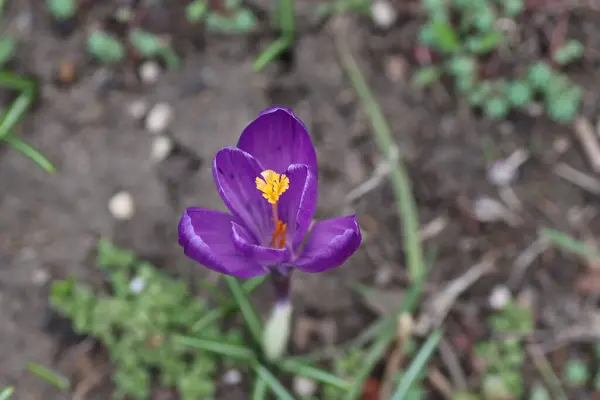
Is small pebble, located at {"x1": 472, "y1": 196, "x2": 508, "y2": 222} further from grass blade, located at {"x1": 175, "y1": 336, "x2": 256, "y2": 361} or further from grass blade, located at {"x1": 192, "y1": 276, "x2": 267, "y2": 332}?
grass blade, located at {"x1": 175, "y1": 336, "x2": 256, "y2": 361}

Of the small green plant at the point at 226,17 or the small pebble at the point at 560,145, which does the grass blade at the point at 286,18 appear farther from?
the small pebble at the point at 560,145

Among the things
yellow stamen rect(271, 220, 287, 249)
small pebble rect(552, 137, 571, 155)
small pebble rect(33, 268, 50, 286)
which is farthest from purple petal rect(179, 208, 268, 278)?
small pebble rect(552, 137, 571, 155)

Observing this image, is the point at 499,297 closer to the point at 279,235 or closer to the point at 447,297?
the point at 447,297

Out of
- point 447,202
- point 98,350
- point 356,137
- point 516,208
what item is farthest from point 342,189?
point 98,350

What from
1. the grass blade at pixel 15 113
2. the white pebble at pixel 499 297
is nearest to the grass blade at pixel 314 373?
the white pebble at pixel 499 297

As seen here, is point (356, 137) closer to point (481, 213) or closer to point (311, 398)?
point (481, 213)

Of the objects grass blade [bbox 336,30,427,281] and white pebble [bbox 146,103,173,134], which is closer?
grass blade [bbox 336,30,427,281]

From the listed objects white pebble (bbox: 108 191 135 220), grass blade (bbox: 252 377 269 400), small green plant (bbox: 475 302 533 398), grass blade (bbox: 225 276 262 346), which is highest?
grass blade (bbox: 225 276 262 346)
